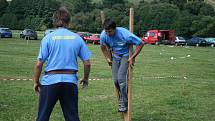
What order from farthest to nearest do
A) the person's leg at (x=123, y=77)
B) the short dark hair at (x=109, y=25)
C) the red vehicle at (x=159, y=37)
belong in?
the red vehicle at (x=159, y=37), the person's leg at (x=123, y=77), the short dark hair at (x=109, y=25)

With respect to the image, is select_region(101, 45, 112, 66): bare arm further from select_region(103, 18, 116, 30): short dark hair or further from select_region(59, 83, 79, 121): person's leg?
select_region(59, 83, 79, 121): person's leg

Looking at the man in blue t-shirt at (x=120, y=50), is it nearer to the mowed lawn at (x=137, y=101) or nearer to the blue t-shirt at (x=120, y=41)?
the blue t-shirt at (x=120, y=41)

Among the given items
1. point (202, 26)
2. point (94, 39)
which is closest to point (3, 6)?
point (202, 26)

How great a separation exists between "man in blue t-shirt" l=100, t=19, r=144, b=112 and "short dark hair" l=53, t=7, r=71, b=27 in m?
2.17

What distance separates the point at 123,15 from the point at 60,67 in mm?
82132

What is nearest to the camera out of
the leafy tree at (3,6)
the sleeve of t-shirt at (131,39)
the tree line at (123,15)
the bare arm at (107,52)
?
the sleeve of t-shirt at (131,39)

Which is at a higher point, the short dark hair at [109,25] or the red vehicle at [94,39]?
the short dark hair at [109,25]

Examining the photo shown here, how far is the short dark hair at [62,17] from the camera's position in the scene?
6730 mm

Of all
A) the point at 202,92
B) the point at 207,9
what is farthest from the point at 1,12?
the point at 202,92

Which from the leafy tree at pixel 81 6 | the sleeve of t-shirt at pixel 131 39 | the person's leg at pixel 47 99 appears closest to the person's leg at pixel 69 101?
the person's leg at pixel 47 99

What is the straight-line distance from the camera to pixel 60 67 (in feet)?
22.1

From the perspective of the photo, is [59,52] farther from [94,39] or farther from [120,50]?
[94,39]

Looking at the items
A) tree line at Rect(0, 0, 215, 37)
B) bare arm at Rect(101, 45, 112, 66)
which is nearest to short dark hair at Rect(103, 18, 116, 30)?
bare arm at Rect(101, 45, 112, 66)

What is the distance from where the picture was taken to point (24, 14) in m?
99.8
